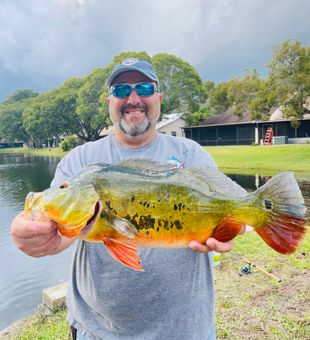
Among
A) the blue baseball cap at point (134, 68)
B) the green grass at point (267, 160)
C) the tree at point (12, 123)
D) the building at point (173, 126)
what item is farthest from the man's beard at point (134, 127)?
the tree at point (12, 123)

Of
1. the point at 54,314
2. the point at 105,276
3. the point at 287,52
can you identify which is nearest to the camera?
the point at 105,276

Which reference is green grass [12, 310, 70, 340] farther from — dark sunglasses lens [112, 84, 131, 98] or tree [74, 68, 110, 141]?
tree [74, 68, 110, 141]

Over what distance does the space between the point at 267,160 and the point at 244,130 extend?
15.2 m

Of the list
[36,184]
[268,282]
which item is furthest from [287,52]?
[268,282]

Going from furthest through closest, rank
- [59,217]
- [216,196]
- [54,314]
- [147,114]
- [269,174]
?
[269,174] < [54,314] < [147,114] < [216,196] < [59,217]

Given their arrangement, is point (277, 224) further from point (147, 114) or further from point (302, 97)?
point (302, 97)

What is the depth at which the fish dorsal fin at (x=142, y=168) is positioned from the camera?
2.12m

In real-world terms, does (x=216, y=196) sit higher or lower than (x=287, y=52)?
lower

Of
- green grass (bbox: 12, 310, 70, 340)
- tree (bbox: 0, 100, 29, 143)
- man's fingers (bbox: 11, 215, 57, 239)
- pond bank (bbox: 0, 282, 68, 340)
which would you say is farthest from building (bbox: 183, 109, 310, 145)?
tree (bbox: 0, 100, 29, 143)

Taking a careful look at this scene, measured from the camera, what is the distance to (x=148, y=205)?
2.03 meters

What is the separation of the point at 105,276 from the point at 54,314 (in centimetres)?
347

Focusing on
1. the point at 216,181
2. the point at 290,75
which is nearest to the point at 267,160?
the point at 290,75

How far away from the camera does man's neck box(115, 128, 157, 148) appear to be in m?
2.71

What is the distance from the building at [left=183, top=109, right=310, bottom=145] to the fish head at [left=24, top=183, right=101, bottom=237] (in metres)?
35.7
